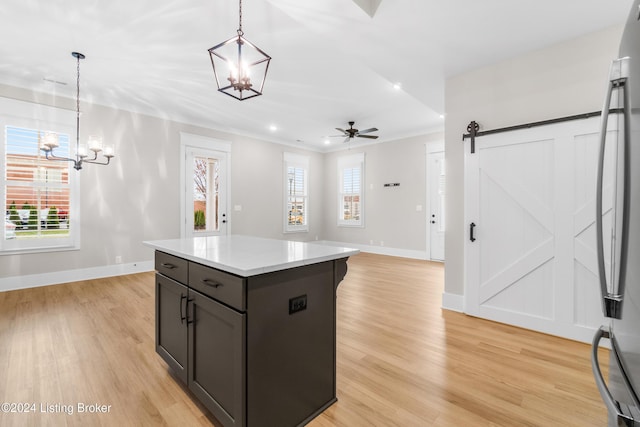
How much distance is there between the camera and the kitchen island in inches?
50.8

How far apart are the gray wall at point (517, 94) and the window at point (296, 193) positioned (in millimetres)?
4853

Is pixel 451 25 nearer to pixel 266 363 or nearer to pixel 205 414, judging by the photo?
pixel 266 363

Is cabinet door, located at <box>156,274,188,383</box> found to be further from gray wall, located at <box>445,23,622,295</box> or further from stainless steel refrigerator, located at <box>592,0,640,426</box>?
gray wall, located at <box>445,23,622,295</box>

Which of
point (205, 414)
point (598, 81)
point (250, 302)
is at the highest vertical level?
point (598, 81)

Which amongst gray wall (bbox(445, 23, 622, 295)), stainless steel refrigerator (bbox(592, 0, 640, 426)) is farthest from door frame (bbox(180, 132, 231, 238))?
stainless steel refrigerator (bbox(592, 0, 640, 426))

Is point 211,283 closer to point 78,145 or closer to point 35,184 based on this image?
point 78,145

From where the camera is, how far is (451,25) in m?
2.46

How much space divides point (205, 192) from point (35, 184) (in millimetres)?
2559

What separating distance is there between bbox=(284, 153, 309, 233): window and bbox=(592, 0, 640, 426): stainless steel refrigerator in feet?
22.7

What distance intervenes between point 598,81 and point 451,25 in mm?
1393

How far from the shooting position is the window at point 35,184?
3926 millimetres

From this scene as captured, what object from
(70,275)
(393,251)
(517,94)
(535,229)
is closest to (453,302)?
(535,229)

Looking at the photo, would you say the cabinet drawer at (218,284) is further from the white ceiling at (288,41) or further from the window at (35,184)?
the window at (35,184)

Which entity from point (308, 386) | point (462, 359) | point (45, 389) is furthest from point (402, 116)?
point (45, 389)
